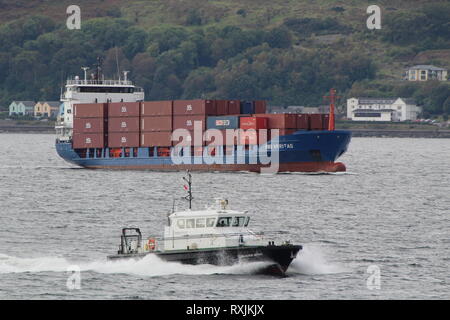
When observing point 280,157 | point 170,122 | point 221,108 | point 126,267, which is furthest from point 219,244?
point 170,122

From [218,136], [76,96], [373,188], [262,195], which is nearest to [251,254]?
[262,195]

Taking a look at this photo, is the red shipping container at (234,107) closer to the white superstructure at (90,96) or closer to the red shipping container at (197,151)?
the red shipping container at (197,151)

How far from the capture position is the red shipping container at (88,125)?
131375mm

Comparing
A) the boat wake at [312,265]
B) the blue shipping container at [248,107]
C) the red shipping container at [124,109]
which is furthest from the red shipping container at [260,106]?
the boat wake at [312,265]

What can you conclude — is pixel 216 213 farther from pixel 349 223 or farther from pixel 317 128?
pixel 317 128

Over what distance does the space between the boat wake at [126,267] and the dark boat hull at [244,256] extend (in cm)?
23

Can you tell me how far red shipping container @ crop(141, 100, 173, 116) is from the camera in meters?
125

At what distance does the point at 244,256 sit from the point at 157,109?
7660 cm

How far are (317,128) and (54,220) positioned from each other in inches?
1962

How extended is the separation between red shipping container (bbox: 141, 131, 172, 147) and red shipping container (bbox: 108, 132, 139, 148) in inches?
41.3

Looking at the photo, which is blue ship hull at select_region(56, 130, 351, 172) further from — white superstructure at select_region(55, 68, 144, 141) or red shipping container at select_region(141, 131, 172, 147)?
white superstructure at select_region(55, 68, 144, 141)

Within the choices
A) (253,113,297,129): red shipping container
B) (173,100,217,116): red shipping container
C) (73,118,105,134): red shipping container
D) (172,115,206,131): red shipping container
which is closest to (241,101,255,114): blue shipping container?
(173,100,217,116): red shipping container

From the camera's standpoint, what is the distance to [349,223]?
76438 mm
